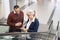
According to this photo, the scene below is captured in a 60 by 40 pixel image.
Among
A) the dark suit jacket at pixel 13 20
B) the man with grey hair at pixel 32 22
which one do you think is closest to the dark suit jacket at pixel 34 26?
the man with grey hair at pixel 32 22

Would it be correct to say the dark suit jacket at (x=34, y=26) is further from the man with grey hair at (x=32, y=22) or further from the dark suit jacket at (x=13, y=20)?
the dark suit jacket at (x=13, y=20)

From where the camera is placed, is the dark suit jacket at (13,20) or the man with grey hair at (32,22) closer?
the man with grey hair at (32,22)

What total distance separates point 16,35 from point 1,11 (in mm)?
6761

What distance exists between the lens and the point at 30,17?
435 cm

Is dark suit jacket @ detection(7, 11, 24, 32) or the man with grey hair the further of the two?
dark suit jacket @ detection(7, 11, 24, 32)

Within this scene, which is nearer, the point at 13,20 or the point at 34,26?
the point at 34,26

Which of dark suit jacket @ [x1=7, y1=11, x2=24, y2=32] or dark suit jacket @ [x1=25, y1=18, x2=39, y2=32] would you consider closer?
dark suit jacket @ [x1=25, y1=18, x2=39, y2=32]

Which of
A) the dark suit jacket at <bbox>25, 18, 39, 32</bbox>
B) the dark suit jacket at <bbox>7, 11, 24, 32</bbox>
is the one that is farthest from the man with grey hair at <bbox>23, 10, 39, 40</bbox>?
the dark suit jacket at <bbox>7, 11, 24, 32</bbox>

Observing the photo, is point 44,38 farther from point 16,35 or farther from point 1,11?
point 1,11

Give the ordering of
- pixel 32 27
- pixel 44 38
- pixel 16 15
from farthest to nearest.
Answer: pixel 16 15 < pixel 32 27 < pixel 44 38

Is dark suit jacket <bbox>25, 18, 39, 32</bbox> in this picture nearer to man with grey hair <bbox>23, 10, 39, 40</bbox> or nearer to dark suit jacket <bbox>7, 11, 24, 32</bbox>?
man with grey hair <bbox>23, 10, 39, 40</bbox>

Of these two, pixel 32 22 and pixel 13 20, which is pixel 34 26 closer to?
pixel 32 22

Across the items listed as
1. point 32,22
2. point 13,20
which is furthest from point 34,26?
point 13,20

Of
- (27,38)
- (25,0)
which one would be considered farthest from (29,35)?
(25,0)
